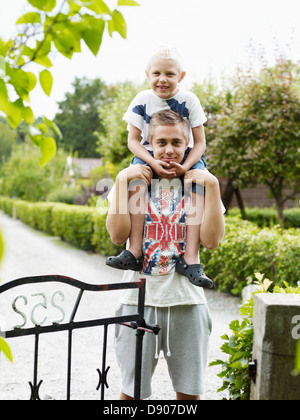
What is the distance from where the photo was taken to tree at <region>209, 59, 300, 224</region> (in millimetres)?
9398

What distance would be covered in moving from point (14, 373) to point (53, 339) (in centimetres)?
116

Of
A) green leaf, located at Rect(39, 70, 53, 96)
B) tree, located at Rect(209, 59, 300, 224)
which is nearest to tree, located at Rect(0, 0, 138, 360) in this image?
green leaf, located at Rect(39, 70, 53, 96)

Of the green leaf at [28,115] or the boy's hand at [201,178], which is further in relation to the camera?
the boy's hand at [201,178]

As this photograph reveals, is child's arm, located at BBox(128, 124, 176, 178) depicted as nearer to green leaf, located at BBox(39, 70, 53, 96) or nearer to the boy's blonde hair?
the boy's blonde hair

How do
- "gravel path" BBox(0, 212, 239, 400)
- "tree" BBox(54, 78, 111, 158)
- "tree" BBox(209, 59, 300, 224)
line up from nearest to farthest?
"gravel path" BBox(0, 212, 239, 400), "tree" BBox(209, 59, 300, 224), "tree" BBox(54, 78, 111, 158)

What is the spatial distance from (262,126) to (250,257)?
3617 mm

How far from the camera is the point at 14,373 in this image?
4484mm

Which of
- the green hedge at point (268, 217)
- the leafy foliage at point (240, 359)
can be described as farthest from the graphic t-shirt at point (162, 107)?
the green hedge at point (268, 217)

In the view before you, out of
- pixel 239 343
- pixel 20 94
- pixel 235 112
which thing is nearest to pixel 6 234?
pixel 20 94

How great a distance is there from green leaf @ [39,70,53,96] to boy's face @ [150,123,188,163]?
3.21 feet

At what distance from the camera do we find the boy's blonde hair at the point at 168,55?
2206mm

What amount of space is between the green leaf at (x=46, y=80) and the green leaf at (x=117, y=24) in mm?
189

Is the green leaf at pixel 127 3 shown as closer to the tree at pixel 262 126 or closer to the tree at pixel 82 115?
the tree at pixel 262 126

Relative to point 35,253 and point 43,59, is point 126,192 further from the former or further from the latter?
point 35,253
